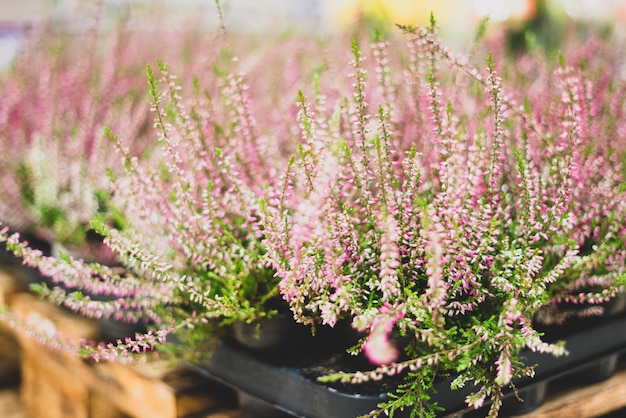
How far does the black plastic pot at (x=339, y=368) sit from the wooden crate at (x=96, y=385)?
0.07 meters

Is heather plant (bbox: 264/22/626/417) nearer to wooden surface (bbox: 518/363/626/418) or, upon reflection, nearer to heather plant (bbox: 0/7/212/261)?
wooden surface (bbox: 518/363/626/418)

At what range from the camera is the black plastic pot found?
80cm

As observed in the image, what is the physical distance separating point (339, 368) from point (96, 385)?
1.85 ft

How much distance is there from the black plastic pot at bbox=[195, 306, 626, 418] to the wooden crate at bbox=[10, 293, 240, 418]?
0.22ft

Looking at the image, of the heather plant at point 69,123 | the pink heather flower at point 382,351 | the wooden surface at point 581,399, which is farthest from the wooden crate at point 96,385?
the wooden surface at point 581,399

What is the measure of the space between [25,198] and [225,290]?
0.81 m

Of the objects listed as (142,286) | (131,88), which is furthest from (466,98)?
(131,88)

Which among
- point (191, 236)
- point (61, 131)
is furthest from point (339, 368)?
point (61, 131)

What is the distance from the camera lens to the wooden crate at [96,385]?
104cm

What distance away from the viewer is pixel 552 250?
0.88 m

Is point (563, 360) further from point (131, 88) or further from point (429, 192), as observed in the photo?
point (131, 88)

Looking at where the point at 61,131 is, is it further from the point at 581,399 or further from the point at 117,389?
the point at 581,399

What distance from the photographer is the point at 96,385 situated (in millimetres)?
1219

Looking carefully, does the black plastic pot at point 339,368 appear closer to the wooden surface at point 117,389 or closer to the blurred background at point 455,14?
the wooden surface at point 117,389
